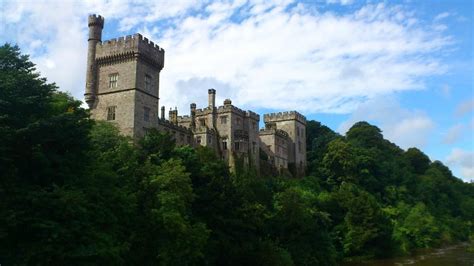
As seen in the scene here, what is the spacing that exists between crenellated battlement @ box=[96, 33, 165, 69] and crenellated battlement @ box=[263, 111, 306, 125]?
3806cm

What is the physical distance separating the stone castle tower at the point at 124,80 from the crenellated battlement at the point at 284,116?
3795cm

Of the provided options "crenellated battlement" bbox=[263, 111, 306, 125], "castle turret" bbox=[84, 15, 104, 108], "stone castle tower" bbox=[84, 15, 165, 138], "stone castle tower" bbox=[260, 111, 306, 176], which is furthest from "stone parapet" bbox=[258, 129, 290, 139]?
"castle turret" bbox=[84, 15, 104, 108]

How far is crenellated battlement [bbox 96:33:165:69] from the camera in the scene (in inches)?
1674

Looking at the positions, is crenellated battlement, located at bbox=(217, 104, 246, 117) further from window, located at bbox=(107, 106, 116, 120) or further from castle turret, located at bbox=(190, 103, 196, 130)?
window, located at bbox=(107, 106, 116, 120)

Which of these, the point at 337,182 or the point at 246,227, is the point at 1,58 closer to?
the point at 246,227

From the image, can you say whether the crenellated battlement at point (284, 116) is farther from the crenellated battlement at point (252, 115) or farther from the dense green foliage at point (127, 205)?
the dense green foliage at point (127, 205)

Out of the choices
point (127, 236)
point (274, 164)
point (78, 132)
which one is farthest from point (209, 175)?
point (274, 164)

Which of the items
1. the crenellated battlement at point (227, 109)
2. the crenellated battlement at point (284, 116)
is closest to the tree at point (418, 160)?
the crenellated battlement at point (284, 116)

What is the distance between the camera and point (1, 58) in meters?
23.6

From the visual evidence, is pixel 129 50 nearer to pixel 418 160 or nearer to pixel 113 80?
pixel 113 80

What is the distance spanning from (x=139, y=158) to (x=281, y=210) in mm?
15928

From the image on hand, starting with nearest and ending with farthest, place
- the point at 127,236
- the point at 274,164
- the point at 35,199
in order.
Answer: the point at 35,199
the point at 127,236
the point at 274,164

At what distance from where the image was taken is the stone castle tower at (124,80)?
4181 cm

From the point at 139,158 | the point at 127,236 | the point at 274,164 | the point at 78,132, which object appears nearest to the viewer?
the point at 78,132
